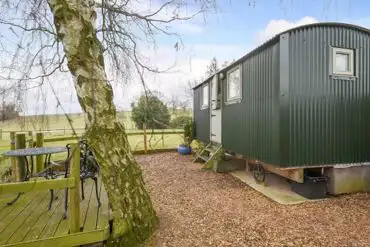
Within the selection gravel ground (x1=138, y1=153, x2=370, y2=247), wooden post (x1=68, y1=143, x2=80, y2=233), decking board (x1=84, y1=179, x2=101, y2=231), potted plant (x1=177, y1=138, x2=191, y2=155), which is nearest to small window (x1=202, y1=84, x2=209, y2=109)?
potted plant (x1=177, y1=138, x2=191, y2=155)

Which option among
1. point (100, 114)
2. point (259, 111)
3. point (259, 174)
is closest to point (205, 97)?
point (259, 111)

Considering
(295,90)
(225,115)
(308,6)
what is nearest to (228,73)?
(225,115)

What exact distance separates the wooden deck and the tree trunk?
247 millimetres

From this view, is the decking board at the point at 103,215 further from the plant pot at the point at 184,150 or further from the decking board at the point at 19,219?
the plant pot at the point at 184,150

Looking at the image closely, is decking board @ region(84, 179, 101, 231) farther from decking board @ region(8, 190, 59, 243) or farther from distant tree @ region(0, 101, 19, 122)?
distant tree @ region(0, 101, 19, 122)

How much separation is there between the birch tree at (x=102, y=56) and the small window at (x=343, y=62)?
2.85 meters

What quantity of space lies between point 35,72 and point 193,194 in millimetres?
3236

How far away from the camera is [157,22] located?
4.14 metres

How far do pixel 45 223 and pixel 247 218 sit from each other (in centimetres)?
253

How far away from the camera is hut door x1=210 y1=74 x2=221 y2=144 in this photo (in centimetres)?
766

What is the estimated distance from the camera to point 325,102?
15.3 feet

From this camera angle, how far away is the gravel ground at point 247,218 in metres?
3.02

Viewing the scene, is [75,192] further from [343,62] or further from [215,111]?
[215,111]

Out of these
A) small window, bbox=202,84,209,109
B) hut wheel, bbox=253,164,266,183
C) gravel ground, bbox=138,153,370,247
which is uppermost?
small window, bbox=202,84,209,109
